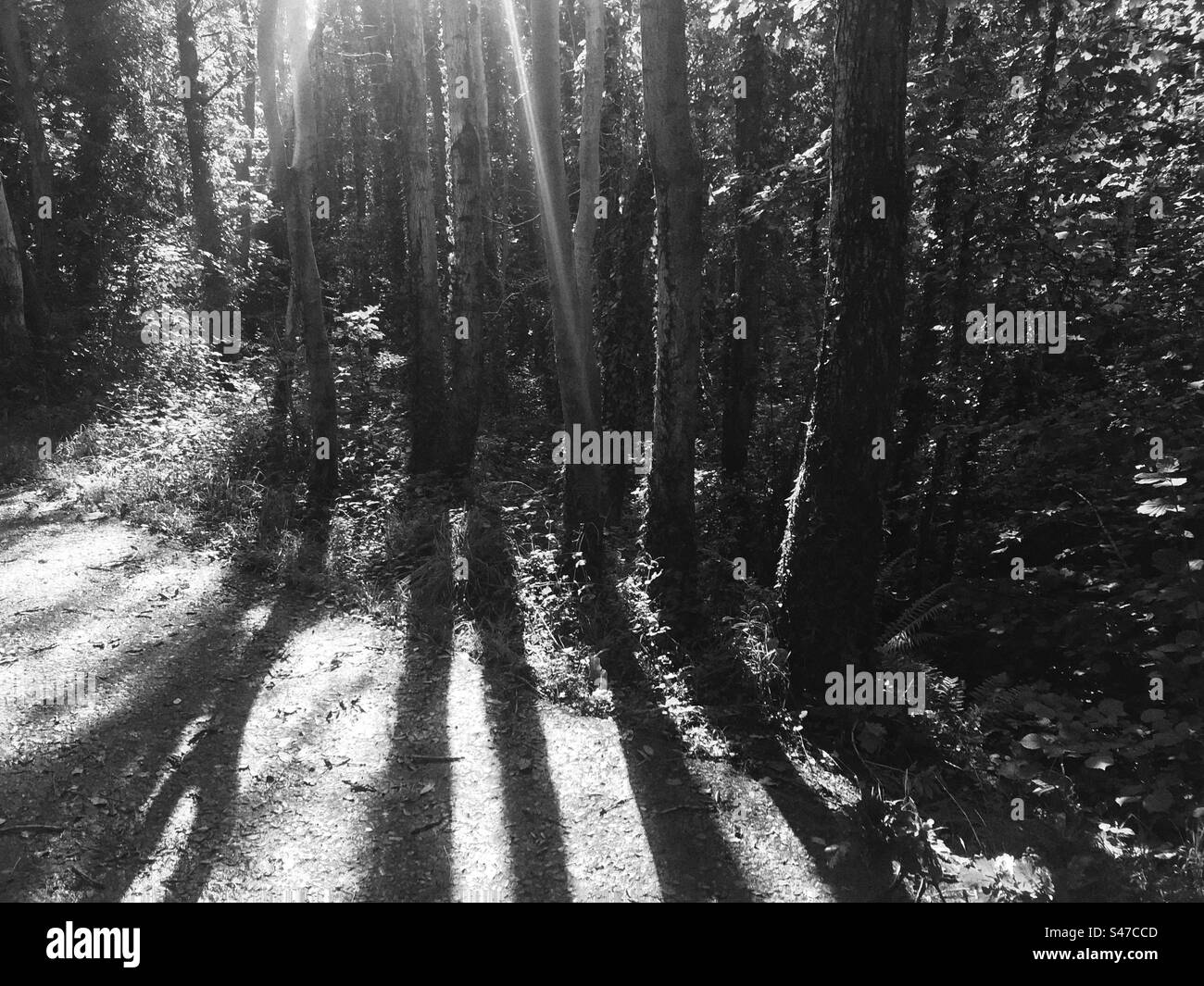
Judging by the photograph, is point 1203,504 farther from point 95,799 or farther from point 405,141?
point 405,141

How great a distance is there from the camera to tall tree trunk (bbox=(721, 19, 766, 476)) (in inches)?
565


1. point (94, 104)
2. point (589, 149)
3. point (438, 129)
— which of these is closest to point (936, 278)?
point (589, 149)

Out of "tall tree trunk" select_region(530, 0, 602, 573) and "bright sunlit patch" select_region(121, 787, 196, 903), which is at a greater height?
"tall tree trunk" select_region(530, 0, 602, 573)

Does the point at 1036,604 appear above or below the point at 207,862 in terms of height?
above

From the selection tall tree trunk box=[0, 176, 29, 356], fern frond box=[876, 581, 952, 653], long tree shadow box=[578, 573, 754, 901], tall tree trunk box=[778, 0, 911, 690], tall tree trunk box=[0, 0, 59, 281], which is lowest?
long tree shadow box=[578, 573, 754, 901]

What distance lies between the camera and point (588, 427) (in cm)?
901

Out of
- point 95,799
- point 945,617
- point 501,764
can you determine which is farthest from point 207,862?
point 945,617

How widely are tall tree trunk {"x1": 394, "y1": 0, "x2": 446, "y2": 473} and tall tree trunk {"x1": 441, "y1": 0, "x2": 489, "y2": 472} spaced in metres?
0.27

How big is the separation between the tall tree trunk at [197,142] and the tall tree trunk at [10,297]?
23.1ft

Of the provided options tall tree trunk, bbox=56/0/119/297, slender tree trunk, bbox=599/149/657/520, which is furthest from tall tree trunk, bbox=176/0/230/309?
slender tree trunk, bbox=599/149/657/520

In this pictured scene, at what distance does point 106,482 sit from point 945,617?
10.0m

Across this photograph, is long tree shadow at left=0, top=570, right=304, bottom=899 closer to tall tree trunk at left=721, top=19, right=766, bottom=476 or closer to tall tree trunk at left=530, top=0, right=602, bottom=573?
tall tree trunk at left=530, top=0, right=602, bottom=573

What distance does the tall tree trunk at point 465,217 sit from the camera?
34.7ft

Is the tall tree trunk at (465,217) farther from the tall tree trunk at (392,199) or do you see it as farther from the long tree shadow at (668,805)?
the tall tree trunk at (392,199)
